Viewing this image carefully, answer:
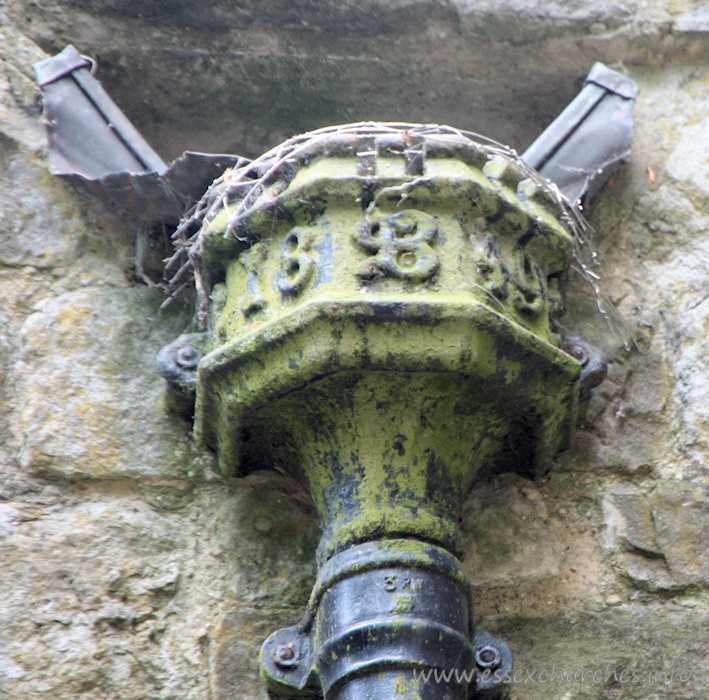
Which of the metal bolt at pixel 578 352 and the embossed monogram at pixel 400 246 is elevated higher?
the embossed monogram at pixel 400 246

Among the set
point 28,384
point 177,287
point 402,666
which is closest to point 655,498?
point 402,666

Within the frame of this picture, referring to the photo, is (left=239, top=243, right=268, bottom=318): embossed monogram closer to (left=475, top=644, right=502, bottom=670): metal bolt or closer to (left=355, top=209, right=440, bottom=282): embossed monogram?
(left=355, top=209, right=440, bottom=282): embossed monogram

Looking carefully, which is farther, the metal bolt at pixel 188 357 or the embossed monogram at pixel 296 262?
the metal bolt at pixel 188 357

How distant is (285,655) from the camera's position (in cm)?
157

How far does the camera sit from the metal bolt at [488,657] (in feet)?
5.09

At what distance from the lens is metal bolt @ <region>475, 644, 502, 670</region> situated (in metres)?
1.55

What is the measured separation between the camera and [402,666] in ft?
4.70

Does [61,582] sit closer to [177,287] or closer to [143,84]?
[177,287]

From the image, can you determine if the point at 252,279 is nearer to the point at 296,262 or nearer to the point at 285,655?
the point at 296,262

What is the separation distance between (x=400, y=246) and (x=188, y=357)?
0.41 meters

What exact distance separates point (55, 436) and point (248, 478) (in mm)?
308

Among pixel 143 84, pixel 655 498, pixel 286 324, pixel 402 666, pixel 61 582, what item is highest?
pixel 143 84

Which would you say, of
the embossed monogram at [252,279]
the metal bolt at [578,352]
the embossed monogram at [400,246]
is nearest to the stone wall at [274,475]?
the metal bolt at [578,352]

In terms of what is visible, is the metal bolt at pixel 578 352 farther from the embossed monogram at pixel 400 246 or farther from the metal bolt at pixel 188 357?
the metal bolt at pixel 188 357
